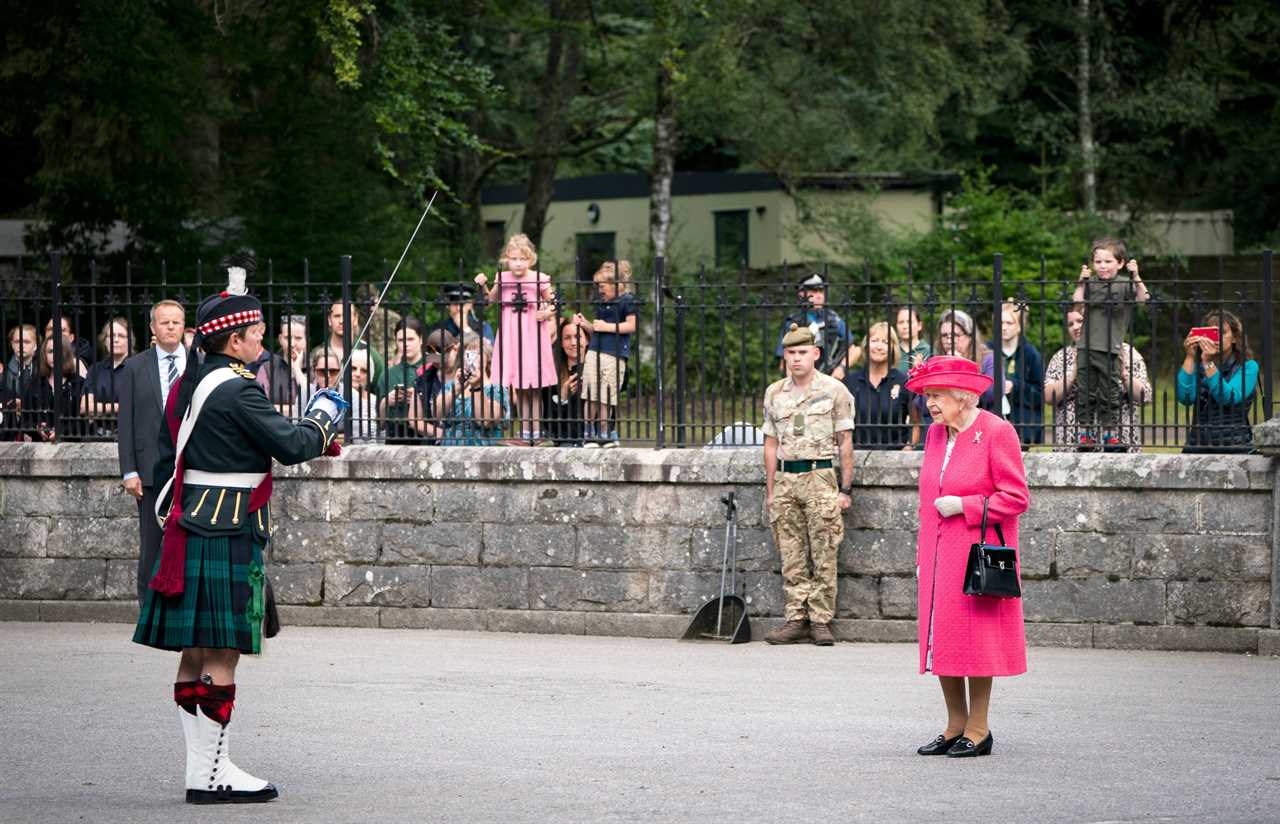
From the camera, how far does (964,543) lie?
8.16m

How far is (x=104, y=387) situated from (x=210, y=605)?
21.2 feet

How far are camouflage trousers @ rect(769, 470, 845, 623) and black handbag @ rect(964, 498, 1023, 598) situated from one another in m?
3.60

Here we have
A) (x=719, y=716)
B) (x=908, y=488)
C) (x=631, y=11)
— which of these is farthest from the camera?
(x=631, y=11)

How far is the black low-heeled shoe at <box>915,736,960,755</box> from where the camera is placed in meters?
8.14

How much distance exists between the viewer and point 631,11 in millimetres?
A: 35156

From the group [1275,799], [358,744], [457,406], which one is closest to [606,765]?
[358,744]

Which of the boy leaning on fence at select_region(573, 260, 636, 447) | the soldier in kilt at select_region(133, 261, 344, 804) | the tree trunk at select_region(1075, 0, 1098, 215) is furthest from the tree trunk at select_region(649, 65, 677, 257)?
the soldier in kilt at select_region(133, 261, 344, 804)

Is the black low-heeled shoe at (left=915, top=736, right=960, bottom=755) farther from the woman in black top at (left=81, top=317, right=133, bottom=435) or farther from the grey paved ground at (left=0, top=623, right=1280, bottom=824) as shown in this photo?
the woman in black top at (left=81, top=317, right=133, bottom=435)

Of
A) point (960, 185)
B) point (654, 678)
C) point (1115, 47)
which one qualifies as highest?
point (1115, 47)

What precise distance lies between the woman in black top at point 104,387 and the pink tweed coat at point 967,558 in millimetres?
6720

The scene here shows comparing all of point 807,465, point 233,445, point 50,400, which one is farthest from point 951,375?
point 50,400

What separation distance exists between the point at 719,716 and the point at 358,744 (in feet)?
5.88

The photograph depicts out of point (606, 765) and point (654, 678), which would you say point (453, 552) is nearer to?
point (654, 678)

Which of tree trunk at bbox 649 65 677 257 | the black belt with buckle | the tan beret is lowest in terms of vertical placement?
the black belt with buckle
